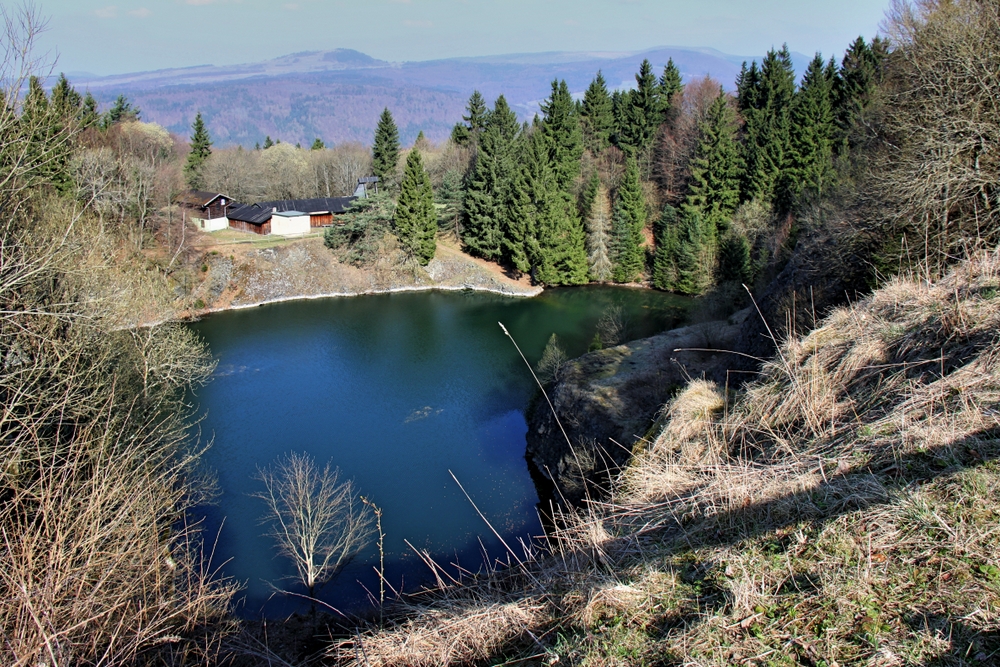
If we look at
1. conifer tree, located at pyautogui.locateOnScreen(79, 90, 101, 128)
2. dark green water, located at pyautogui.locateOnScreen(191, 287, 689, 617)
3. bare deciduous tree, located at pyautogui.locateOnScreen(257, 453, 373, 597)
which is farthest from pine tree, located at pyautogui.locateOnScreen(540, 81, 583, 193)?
bare deciduous tree, located at pyautogui.locateOnScreen(257, 453, 373, 597)

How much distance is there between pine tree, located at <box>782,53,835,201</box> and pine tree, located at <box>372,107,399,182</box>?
1035 inches

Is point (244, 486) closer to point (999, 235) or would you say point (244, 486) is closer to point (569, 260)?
point (999, 235)

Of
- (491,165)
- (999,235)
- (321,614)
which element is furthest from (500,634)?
(491,165)

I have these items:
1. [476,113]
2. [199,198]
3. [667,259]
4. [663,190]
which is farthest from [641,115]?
[199,198]

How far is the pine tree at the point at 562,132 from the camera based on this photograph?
1601 inches

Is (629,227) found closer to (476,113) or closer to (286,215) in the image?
(476,113)

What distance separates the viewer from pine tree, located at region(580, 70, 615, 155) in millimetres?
45281

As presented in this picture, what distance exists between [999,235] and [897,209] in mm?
3065

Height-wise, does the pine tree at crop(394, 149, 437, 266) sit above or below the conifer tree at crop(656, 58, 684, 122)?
below

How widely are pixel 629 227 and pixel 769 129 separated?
9950mm

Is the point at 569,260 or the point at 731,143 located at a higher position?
the point at 731,143

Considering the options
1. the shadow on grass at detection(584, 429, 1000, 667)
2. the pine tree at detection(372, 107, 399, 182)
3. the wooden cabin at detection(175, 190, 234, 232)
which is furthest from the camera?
the pine tree at detection(372, 107, 399, 182)

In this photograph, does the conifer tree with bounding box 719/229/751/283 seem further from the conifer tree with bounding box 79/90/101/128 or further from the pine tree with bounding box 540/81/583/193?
the conifer tree with bounding box 79/90/101/128

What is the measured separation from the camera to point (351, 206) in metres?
37.5
